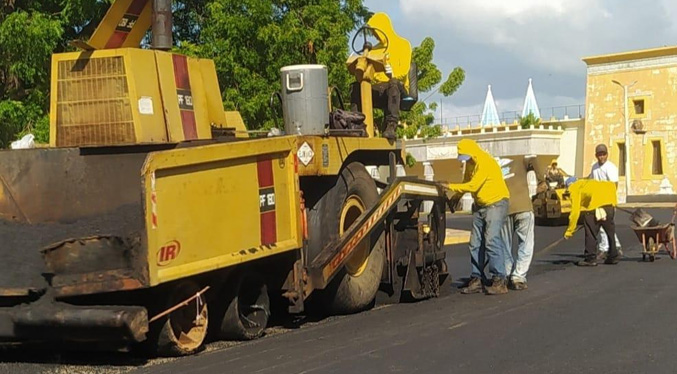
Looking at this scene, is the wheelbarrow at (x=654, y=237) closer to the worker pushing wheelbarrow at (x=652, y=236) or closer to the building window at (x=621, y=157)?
the worker pushing wheelbarrow at (x=652, y=236)

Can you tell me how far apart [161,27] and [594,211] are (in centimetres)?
695

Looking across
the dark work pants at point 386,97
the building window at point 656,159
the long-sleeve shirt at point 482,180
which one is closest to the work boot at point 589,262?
the long-sleeve shirt at point 482,180

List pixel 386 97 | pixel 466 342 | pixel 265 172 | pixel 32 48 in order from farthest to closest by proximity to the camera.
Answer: pixel 32 48 < pixel 386 97 < pixel 265 172 < pixel 466 342

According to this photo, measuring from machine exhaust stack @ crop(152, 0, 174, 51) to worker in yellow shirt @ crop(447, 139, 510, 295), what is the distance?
3.41 metres

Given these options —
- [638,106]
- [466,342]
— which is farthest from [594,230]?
[638,106]

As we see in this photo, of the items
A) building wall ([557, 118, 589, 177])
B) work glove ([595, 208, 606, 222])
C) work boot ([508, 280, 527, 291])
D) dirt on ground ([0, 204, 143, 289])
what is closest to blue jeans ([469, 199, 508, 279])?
work boot ([508, 280, 527, 291])

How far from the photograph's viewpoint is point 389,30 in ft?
33.8

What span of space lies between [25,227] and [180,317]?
1.29 m

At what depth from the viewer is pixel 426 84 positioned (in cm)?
2198

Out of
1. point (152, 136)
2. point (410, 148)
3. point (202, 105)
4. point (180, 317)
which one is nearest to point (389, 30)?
point (202, 105)

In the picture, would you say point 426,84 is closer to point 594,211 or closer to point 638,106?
point 594,211

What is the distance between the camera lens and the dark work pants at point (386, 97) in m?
9.76

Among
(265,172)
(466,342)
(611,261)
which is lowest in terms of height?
(611,261)

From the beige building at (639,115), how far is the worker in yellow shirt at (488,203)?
4402 centimetres
